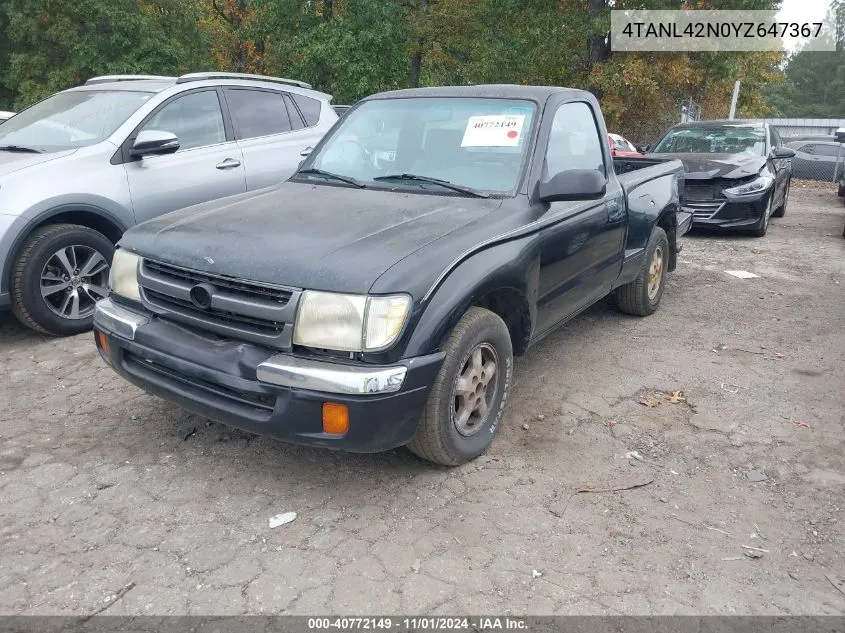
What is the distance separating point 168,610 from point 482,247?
77.6 inches

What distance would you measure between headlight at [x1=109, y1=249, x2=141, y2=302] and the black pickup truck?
0.5 inches

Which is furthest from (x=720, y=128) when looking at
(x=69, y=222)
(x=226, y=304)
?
(x=226, y=304)

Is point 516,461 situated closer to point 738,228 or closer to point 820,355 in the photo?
point 820,355

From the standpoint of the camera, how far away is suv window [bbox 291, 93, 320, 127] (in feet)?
22.6

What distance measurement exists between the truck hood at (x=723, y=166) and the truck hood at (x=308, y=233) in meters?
7.00

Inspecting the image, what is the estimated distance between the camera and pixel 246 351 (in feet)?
9.57

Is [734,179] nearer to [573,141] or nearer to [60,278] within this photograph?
[573,141]

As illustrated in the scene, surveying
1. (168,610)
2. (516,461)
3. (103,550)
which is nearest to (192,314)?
(103,550)

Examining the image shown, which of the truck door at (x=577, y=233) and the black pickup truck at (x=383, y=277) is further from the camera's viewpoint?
the truck door at (x=577, y=233)

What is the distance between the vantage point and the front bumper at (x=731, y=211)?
383 inches

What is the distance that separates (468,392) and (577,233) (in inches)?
54.2

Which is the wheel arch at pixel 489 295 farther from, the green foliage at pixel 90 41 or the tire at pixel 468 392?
the green foliage at pixel 90 41

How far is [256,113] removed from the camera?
6434 mm

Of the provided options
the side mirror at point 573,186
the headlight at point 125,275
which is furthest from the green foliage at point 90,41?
the side mirror at point 573,186
